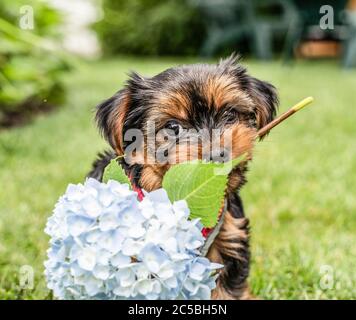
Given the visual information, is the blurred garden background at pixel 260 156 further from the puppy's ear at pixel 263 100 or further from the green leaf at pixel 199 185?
the green leaf at pixel 199 185

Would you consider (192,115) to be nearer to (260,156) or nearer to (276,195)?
(276,195)

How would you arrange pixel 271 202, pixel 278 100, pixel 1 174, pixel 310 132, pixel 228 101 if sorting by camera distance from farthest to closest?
1. pixel 310 132
2. pixel 1 174
3. pixel 271 202
4. pixel 278 100
5. pixel 228 101

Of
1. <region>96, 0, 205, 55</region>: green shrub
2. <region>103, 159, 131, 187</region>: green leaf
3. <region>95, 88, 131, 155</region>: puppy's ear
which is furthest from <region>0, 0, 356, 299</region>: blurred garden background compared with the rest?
<region>96, 0, 205, 55</region>: green shrub

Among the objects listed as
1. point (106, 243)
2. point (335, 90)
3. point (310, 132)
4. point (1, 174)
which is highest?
point (335, 90)

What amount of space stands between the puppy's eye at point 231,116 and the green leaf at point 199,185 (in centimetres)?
40

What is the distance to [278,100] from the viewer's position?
2.77m

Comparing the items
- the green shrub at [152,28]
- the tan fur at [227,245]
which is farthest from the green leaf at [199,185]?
the green shrub at [152,28]

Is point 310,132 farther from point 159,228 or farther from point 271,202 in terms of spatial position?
point 159,228

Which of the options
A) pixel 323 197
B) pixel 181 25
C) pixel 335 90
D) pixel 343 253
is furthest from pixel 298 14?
pixel 343 253

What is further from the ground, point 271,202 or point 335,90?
point 335,90

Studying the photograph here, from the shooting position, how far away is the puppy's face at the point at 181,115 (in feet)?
7.38

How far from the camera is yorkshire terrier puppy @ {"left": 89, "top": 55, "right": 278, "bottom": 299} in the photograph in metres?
2.31

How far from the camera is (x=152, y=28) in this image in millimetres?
19359
